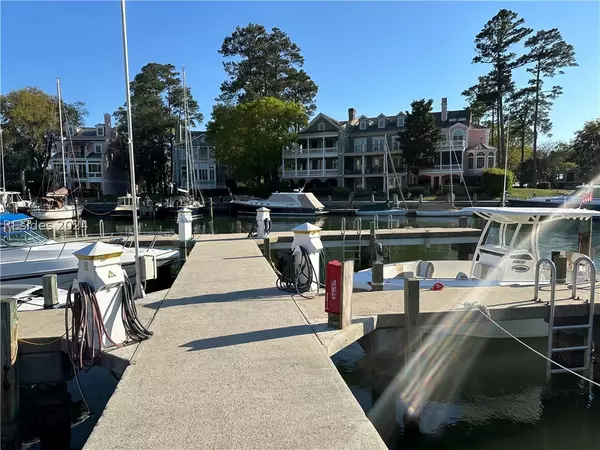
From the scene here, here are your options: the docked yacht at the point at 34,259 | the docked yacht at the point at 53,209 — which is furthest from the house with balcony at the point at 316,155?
the docked yacht at the point at 34,259

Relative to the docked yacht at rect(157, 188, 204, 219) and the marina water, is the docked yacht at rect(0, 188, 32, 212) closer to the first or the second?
the docked yacht at rect(157, 188, 204, 219)

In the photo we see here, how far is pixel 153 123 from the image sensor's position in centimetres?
6153

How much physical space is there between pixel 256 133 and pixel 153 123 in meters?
16.7

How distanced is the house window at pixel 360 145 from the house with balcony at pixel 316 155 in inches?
96.2

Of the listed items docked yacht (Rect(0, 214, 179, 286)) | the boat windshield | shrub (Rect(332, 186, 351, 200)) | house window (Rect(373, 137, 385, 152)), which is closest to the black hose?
docked yacht (Rect(0, 214, 179, 286))

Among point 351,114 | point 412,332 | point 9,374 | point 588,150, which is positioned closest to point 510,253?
point 412,332

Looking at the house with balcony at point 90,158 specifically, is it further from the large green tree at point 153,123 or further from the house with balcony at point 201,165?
the house with balcony at point 201,165

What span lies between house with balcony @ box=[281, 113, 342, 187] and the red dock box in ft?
175

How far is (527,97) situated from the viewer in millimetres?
59500

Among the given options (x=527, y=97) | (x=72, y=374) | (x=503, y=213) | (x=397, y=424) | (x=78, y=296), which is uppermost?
(x=527, y=97)

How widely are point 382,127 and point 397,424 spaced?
178ft

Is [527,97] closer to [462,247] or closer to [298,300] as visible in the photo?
[462,247]

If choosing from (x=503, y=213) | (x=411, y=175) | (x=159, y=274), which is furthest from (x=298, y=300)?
(x=411, y=175)

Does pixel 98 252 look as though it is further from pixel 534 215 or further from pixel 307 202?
pixel 307 202
